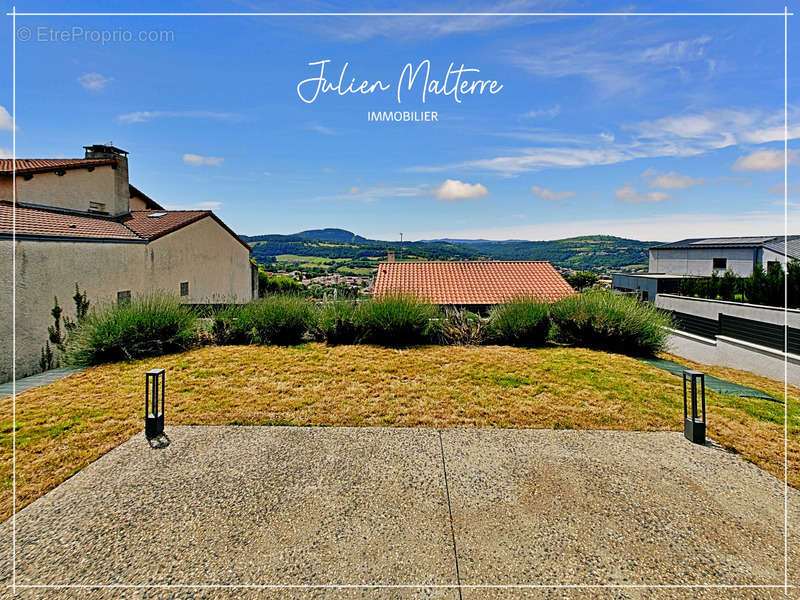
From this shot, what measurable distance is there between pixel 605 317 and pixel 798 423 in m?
3.80

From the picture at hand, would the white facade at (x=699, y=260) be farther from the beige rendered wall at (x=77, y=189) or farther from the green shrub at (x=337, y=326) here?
the beige rendered wall at (x=77, y=189)

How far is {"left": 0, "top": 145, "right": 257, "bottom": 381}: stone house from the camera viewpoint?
877 centimetres

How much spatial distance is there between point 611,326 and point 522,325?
1.77 metres

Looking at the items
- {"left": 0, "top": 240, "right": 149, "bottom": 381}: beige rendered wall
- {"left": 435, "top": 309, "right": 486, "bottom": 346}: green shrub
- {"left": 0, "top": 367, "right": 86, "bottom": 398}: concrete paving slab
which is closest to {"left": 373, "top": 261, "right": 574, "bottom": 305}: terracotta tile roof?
{"left": 435, "top": 309, "right": 486, "bottom": 346}: green shrub

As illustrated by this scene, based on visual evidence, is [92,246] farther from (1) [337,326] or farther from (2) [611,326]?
(2) [611,326]

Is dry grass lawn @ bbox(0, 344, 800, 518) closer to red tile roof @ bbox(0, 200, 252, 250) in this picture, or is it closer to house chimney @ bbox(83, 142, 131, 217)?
red tile roof @ bbox(0, 200, 252, 250)

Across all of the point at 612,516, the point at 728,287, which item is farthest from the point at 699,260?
the point at 612,516

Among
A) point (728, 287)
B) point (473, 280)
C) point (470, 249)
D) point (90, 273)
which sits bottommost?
point (728, 287)

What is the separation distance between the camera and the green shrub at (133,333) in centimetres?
668

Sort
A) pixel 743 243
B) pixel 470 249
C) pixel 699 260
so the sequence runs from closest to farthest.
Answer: pixel 743 243
pixel 699 260
pixel 470 249

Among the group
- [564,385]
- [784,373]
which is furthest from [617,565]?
[784,373]

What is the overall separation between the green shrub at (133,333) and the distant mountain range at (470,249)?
134 ft

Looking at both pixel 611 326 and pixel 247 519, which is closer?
pixel 247 519

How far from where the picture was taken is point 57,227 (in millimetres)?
10727
